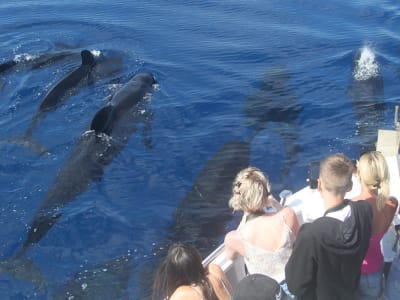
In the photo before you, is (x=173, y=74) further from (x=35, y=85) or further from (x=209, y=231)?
(x=209, y=231)

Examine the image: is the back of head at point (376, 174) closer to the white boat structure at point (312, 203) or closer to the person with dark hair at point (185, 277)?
the white boat structure at point (312, 203)

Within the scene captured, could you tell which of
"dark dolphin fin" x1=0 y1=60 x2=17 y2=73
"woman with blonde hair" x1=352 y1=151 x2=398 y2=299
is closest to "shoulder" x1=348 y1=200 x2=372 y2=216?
"woman with blonde hair" x1=352 y1=151 x2=398 y2=299

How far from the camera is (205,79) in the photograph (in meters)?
18.1

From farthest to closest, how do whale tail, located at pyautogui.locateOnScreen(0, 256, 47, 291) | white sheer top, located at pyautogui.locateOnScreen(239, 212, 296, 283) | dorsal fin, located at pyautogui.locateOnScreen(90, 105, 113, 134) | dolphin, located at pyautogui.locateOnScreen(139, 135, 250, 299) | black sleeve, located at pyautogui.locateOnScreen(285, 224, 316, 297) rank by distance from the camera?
dorsal fin, located at pyautogui.locateOnScreen(90, 105, 113, 134), dolphin, located at pyautogui.locateOnScreen(139, 135, 250, 299), whale tail, located at pyautogui.locateOnScreen(0, 256, 47, 291), white sheer top, located at pyautogui.locateOnScreen(239, 212, 296, 283), black sleeve, located at pyautogui.locateOnScreen(285, 224, 316, 297)

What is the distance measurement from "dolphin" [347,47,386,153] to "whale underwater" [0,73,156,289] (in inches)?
216

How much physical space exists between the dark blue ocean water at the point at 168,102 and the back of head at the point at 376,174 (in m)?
4.59

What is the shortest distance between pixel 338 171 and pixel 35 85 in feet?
43.0

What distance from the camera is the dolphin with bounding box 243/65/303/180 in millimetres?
13906

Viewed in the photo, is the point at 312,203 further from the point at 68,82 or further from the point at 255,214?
the point at 68,82

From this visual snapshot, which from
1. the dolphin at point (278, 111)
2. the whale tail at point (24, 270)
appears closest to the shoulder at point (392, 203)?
the whale tail at point (24, 270)

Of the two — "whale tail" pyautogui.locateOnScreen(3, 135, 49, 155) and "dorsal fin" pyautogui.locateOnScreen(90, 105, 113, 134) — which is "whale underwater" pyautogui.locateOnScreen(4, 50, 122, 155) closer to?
"whale tail" pyautogui.locateOnScreen(3, 135, 49, 155)

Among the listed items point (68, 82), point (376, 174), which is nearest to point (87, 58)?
point (68, 82)

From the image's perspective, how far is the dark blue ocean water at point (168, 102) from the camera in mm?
10828

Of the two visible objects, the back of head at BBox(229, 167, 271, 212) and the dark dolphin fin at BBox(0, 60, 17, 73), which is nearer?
the back of head at BBox(229, 167, 271, 212)
